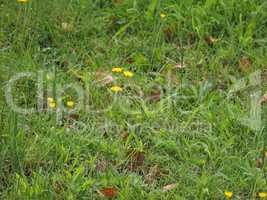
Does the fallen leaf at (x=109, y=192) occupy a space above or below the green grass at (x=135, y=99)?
below

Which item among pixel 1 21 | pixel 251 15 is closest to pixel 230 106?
pixel 251 15

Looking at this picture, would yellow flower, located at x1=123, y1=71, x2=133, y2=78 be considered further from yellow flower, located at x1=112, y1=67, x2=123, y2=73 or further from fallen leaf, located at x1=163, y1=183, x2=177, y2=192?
fallen leaf, located at x1=163, y1=183, x2=177, y2=192

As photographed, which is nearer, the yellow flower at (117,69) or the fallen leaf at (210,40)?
the yellow flower at (117,69)

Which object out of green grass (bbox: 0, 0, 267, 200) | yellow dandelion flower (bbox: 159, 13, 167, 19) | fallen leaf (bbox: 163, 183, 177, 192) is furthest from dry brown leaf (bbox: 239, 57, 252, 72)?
fallen leaf (bbox: 163, 183, 177, 192)

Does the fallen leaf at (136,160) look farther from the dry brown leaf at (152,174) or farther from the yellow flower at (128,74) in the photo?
the yellow flower at (128,74)

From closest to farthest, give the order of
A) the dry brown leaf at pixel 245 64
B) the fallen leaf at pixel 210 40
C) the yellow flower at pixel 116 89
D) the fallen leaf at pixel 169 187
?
the fallen leaf at pixel 169 187
the yellow flower at pixel 116 89
the dry brown leaf at pixel 245 64
the fallen leaf at pixel 210 40

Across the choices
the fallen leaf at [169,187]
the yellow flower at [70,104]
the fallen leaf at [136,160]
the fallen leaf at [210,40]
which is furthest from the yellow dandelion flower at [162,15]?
the fallen leaf at [169,187]

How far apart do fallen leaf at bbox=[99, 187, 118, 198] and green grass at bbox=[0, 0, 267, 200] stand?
49mm

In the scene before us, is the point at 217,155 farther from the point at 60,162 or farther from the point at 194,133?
the point at 60,162

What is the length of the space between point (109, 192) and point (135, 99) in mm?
832

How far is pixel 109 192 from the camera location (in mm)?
2947

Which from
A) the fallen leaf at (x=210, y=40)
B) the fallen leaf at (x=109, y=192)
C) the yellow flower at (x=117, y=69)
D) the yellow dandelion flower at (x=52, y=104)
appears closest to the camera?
the fallen leaf at (x=109, y=192)

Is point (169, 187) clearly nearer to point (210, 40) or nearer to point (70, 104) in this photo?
point (70, 104)

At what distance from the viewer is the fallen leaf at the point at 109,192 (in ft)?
9.65
